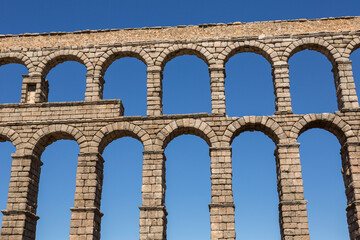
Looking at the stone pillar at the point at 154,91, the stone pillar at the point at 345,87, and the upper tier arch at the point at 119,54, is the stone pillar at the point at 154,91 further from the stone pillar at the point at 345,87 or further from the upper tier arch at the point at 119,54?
the stone pillar at the point at 345,87

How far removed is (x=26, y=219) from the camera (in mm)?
17641

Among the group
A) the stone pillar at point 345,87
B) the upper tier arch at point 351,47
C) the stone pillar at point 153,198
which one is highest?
the upper tier arch at point 351,47

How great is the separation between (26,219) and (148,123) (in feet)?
19.6

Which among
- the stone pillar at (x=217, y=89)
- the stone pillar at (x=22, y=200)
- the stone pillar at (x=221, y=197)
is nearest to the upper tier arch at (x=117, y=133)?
the stone pillar at (x=22, y=200)

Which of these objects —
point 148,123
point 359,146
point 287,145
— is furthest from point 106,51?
point 359,146

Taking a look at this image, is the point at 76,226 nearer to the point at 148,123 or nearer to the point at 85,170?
the point at 85,170

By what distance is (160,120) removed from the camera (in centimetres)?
1894

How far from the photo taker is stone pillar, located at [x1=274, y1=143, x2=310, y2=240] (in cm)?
1667

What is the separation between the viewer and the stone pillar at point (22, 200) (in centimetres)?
1744

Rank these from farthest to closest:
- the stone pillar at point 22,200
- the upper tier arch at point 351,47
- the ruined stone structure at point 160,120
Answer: the upper tier arch at point 351,47 → the stone pillar at point 22,200 → the ruined stone structure at point 160,120

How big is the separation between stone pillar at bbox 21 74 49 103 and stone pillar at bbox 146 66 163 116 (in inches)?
185

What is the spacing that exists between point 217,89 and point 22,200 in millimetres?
8955

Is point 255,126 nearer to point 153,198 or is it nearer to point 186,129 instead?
point 186,129

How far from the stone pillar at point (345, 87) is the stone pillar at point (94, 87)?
1008cm
